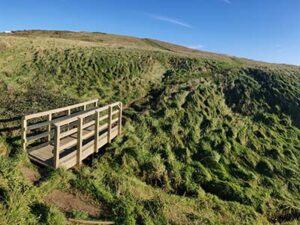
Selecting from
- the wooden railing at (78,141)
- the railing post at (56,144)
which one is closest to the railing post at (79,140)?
the wooden railing at (78,141)

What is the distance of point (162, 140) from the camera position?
19.4 metres

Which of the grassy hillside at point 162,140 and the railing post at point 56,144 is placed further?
the railing post at point 56,144

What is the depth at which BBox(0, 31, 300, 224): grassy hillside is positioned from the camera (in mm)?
11664

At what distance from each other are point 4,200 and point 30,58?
2261 cm

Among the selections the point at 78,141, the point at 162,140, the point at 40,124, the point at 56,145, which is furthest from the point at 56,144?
the point at 162,140

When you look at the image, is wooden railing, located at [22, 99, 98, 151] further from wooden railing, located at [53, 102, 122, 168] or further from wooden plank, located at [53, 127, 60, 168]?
wooden plank, located at [53, 127, 60, 168]

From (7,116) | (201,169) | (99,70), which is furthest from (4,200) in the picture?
(99,70)

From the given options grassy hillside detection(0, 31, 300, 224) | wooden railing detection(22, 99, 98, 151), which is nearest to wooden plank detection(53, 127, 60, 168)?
grassy hillside detection(0, 31, 300, 224)

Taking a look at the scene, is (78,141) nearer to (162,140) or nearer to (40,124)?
(40,124)

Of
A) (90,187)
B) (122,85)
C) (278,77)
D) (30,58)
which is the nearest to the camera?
(90,187)

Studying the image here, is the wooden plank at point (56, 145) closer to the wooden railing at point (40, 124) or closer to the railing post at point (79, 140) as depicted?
the railing post at point (79, 140)

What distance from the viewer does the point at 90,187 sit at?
12180mm

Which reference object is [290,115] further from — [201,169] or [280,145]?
[201,169]

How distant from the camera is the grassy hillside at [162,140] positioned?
11664 mm
